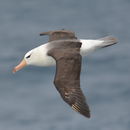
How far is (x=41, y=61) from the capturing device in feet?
91.3

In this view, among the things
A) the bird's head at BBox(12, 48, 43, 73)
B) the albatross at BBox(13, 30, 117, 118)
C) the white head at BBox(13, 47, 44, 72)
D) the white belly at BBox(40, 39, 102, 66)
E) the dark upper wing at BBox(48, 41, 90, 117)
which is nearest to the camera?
the dark upper wing at BBox(48, 41, 90, 117)

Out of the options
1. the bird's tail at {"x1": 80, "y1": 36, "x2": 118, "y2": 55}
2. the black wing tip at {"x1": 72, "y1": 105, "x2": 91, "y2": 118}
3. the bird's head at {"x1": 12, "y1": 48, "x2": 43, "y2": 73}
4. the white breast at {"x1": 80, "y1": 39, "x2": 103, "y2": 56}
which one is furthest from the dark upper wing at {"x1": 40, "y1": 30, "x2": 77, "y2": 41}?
the black wing tip at {"x1": 72, "y1": 105, "x2": 91, "y2": 118}

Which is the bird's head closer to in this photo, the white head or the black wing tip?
the white head

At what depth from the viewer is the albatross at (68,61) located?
25.3 m

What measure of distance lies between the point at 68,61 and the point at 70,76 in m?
0.75

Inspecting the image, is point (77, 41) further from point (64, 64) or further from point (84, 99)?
point (84, 99)

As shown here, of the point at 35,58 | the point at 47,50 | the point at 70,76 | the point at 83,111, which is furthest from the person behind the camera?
the point at 35,58

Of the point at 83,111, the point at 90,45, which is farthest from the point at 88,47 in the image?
the point at 83,111

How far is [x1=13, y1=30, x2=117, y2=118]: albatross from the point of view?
2527cm

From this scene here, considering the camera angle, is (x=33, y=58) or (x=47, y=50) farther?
(x=33, y=58)

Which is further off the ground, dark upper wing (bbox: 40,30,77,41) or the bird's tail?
the bird's tail

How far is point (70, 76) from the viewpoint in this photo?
26.1 meters

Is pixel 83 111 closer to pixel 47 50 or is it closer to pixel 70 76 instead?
pixel 70 76

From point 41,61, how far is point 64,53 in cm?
104
